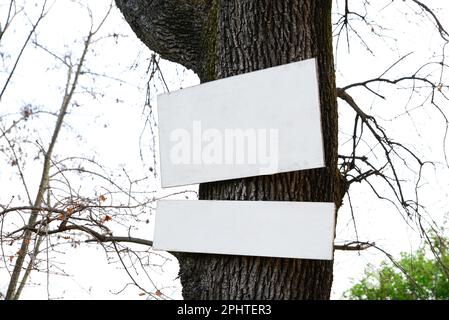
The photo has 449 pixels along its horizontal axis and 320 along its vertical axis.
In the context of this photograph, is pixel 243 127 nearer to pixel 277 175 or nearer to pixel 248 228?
pixel 277 175

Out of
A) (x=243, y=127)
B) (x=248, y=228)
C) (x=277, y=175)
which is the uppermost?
(x=243, y=127)

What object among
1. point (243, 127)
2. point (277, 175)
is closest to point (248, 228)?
point (277, 175)

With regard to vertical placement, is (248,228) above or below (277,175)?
below

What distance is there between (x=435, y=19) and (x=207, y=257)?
1.63m

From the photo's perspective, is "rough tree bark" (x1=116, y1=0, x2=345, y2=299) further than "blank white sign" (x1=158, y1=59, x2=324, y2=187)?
Yes

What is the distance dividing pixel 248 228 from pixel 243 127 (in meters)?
0.32

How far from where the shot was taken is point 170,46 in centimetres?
228

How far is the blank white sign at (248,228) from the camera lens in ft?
5.54

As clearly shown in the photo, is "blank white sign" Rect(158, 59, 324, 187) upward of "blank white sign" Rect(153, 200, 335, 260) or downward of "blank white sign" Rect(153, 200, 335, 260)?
upward

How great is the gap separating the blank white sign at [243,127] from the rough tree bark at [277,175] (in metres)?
0.09

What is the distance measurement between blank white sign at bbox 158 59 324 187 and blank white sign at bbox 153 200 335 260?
102mm

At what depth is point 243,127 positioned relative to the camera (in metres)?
1.80

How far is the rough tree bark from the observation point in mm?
1827
